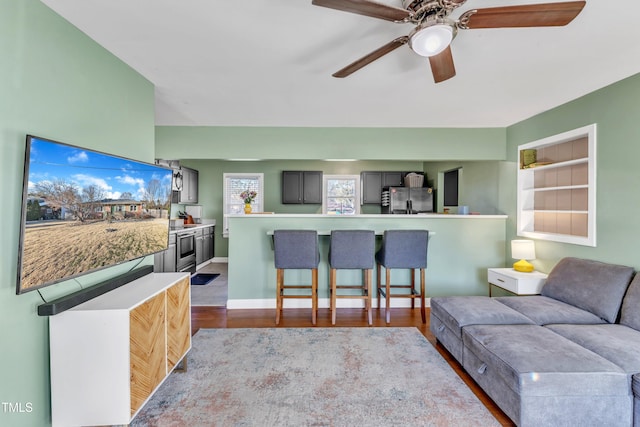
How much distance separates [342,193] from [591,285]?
4.24 m

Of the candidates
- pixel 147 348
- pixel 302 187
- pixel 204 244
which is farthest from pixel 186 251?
pixel 147 348

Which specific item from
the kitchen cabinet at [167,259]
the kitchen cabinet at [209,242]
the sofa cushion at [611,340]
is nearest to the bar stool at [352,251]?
the sofa cushion at [611,340]

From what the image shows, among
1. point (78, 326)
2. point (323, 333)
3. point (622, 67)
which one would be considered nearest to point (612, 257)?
point (622, 67)

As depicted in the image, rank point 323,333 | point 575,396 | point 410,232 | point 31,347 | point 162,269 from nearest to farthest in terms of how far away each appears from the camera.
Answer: point 31,347, point 575,396, point 323,333, point 410,232, point 162,269

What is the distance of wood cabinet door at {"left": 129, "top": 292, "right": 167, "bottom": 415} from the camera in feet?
4.82

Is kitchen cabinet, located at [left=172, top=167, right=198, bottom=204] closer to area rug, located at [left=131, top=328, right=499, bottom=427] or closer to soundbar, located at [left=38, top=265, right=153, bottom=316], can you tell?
area rug, located at [left=131, top=328, right=499, bottom=427]

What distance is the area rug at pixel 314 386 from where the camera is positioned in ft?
5.58

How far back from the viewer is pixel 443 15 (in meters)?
1.29

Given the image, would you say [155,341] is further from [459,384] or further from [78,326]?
[459,384]

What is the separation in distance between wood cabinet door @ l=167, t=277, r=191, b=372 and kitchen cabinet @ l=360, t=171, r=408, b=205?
427 cm

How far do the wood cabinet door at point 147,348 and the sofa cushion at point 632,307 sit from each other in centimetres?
320

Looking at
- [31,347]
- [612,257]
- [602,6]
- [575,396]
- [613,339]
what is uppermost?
[602,6]

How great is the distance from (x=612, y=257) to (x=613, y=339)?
949mm

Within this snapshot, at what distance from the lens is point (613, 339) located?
1.77 metres
